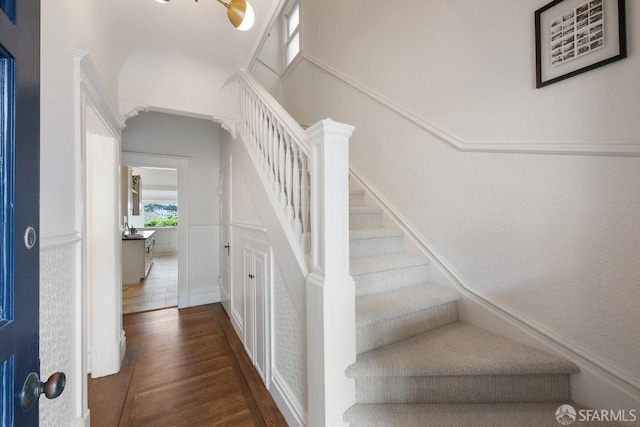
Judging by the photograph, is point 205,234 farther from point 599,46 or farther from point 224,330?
point 599,46

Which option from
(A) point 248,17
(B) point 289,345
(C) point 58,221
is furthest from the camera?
(B) point 289,345

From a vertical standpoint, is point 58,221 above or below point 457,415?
above

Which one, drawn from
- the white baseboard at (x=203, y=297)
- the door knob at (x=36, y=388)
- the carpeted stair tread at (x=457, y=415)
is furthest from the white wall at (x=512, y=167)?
the white baseboard at (x=203, y=297)

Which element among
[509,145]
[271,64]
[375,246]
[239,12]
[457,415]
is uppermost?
[271,64]

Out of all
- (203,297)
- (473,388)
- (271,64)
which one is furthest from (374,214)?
(271,64)

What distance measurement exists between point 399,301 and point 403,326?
13cm

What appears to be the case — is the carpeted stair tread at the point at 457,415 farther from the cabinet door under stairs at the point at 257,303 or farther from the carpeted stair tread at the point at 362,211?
the carpeted stair tread at the point at 362,211

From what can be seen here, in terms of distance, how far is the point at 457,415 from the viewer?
3.70 feet

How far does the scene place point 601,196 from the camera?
1135mm

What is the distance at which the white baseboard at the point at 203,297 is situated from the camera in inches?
146

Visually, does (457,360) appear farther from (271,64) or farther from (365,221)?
(271,64)

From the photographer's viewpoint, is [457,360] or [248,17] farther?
[248,17]

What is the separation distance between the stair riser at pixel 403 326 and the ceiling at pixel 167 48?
2.18 metres

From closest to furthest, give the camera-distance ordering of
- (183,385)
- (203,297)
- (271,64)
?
(183,385) → (203,297) → (271,64)
